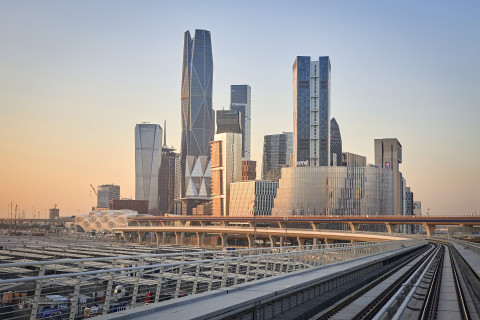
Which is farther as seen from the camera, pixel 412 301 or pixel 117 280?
pixel 412 301

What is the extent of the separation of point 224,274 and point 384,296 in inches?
428

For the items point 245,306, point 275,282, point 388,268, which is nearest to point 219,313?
point 245,306

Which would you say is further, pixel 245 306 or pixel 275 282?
pixel 275 282

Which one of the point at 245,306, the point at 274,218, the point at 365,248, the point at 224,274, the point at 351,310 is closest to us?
the point at 245,306

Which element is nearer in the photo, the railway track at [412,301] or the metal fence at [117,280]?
the metal fence at [117,280]

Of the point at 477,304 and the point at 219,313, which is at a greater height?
the point at 219,313

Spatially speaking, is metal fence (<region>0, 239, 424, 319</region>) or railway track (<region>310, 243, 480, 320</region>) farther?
railway track (<region>310, 243, 480, 320</region>)

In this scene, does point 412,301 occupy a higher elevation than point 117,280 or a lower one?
lower

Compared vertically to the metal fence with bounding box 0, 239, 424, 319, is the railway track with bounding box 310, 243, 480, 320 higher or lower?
lower

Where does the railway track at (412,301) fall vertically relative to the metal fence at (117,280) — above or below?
below

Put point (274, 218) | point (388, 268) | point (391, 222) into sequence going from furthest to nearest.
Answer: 1. point (274, 218)
2. point (391, 222)
3. point (388, 268)

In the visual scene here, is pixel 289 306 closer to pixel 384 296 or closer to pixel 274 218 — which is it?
pixel 384 296

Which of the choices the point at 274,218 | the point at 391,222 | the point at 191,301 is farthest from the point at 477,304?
the point at 274,218

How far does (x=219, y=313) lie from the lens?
13.5 metres
